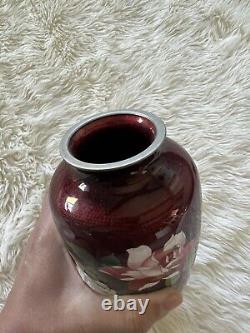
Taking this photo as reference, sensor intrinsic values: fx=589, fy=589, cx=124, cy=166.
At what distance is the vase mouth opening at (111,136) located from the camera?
0.56 m

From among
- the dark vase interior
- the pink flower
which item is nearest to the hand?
the pink flower

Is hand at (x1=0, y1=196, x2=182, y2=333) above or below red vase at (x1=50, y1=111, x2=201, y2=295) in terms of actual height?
below

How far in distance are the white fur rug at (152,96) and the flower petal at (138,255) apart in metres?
0.19

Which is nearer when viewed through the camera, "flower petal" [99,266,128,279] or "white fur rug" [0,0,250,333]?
"flower petal" [99,266,128,279]

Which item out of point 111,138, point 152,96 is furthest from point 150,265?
point 152,96

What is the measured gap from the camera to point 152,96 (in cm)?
101

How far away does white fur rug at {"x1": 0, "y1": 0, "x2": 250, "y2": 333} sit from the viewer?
77 centimetres

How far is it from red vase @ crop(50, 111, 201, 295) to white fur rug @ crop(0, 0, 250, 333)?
0.57 feet

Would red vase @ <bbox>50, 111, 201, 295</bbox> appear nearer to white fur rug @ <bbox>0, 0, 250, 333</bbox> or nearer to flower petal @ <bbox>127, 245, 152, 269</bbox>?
flower petal @ <bbox>127, 245, 152, 269</bbox>

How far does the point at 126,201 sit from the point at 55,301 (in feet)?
0.69

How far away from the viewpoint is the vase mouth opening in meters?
0.56

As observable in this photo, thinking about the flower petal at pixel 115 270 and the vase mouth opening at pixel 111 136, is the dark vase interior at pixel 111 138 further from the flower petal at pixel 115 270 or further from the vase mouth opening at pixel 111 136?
the flower petal at pixel 115 270

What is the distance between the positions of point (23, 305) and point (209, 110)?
458 millimetres

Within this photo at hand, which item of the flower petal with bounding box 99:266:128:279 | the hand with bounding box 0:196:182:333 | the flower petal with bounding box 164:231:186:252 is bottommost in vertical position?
the hand with bounding box 0:196:182:333
